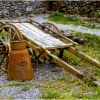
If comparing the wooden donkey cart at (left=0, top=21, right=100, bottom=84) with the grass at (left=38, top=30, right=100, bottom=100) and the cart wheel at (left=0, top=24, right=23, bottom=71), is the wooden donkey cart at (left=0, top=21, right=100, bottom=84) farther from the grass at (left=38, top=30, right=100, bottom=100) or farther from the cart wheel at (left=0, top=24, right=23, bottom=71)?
the grass at (left=38, top=30, right=100, bottom=100)

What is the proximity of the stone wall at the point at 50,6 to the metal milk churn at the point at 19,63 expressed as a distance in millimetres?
8394

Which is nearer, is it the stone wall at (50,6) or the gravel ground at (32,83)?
the gravel ground at (32,83)

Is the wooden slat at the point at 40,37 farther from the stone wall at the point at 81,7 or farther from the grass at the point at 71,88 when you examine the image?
the stone wall at the point at 81,7

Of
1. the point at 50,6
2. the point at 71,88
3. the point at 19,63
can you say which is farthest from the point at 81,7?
the point at 71,88

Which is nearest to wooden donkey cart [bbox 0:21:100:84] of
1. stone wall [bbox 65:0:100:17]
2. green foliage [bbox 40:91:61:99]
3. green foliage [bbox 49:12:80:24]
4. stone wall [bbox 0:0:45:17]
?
green foliage [bbox 40:91:61:99]

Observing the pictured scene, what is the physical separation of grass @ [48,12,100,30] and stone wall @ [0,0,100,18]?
2.92 feet

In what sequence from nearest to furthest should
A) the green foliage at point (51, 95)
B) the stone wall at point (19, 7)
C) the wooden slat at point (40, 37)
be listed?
the green foliage at point (51, 95), the wooden slat at point (40, 37), the stone wall at point (19, 7)

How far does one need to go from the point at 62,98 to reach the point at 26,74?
4.63 feet

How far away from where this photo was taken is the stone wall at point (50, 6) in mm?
16062

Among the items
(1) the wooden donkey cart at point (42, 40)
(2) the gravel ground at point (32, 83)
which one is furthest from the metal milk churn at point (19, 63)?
(1) the wooden donkey cart at point (42, 40)

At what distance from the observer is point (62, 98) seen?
6.43 m

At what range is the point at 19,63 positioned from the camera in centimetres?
758

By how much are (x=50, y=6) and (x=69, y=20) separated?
2280 millimetres

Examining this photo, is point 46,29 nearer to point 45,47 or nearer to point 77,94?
point 45,47
